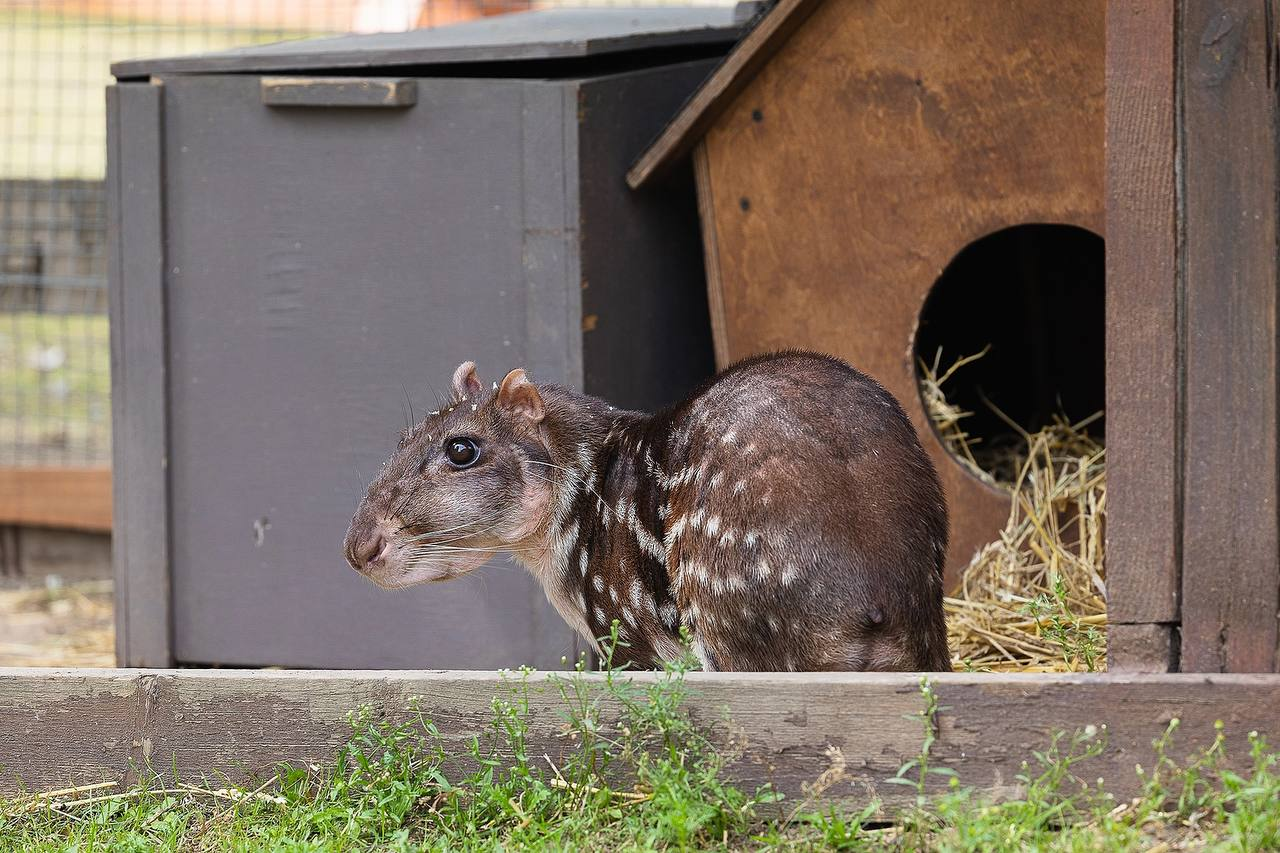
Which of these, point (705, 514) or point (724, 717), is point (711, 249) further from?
point (724, 717)

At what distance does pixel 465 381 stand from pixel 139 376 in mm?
1659

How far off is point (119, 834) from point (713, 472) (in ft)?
4.89

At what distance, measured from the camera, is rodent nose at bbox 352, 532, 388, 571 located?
420cm

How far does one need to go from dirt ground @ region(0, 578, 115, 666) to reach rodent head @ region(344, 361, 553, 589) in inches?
99.8

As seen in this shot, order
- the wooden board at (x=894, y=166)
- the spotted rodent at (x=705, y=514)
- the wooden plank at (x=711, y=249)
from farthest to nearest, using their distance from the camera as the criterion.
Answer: the wooden plank at (x=711, y=249) → the wooden board at (x=894, y=166) → the spotted rodent at (x=705, y=514)

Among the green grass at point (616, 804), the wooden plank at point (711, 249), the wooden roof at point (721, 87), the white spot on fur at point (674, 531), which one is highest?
the wooden roof at point (721, 87)

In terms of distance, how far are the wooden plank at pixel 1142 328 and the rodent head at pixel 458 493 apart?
1606mm

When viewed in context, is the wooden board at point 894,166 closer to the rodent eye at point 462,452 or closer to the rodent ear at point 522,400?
the rodent ear at point 522,400

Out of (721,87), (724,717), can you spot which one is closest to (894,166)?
(721,87)

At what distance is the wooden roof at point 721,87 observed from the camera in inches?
199

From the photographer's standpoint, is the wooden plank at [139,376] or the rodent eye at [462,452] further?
the wooden plank at [139,376]

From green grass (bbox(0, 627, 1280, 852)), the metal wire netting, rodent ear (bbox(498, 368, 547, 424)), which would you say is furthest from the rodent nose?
the metal wire netting

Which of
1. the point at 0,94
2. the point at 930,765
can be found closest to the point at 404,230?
the point at 930,765

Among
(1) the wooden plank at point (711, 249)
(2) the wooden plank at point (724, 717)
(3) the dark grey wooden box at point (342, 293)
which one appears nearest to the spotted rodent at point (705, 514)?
(2) the wooden plank at point (724, 717)
